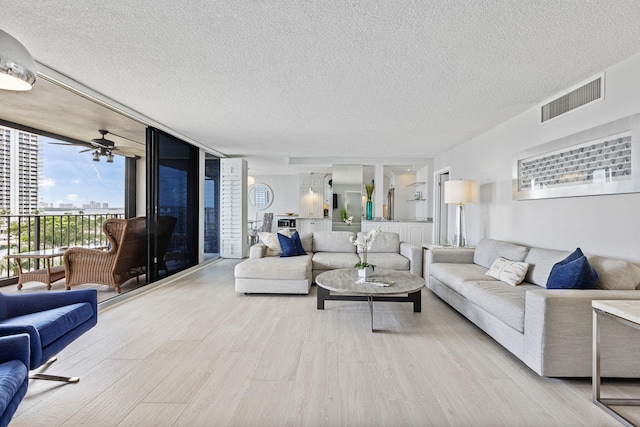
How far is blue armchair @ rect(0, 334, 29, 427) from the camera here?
1.18 metres

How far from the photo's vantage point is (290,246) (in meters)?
4.71

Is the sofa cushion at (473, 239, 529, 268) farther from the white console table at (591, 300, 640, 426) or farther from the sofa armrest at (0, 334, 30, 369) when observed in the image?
the sofa armrest at (0, 334, 30, 369)

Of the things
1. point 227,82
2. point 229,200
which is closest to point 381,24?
point 227,82

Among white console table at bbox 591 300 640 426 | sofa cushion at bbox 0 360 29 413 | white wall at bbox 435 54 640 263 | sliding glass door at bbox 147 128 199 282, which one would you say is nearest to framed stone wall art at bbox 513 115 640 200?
white wall at bbox 435 54 640 263

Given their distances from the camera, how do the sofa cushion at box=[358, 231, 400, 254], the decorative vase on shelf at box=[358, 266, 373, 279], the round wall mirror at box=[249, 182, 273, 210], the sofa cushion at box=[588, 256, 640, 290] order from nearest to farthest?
the sofa cushion at box=[588, 256, 640, 290], the decorative vase on shelf at box=[358, 266, 373, 279], the sofa cushion at box=[358, 231, 400, 254], the round wall mirror at box=[249, 182, 273, 210]

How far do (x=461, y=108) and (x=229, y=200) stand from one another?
5.18 meters

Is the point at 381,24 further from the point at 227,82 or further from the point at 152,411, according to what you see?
the point at 152,411

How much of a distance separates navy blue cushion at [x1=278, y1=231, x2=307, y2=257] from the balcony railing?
3.58m

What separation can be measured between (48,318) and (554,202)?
181 inches

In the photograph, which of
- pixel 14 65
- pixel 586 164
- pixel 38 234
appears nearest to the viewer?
pixel 14 65

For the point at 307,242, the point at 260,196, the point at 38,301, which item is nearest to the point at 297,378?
the point at 38,301

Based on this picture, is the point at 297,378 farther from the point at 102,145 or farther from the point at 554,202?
the point at 102,145

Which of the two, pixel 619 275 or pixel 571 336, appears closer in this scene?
pixel 571 336

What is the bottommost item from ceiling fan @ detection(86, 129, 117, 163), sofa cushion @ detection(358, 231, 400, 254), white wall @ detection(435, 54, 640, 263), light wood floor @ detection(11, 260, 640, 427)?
light wood floor @ detection(11, 260, 640, 427)
